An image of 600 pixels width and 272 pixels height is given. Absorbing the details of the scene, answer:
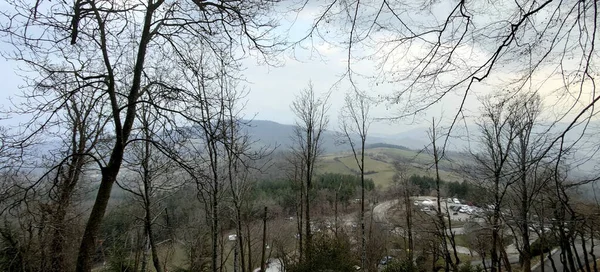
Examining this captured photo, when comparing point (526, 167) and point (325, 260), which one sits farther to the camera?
point (325, 260)

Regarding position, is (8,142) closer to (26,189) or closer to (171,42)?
(26,189)

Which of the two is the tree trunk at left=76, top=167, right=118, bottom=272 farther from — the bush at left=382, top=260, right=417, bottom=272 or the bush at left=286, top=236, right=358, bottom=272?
the bush at left=382, top=260, right=417, bottom=272

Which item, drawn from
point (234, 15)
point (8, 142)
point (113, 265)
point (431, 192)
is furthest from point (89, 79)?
point (431, 192)

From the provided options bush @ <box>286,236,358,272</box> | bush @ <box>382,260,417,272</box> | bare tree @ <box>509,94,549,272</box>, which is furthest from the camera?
bush @ <box>382,260,417,272</box>

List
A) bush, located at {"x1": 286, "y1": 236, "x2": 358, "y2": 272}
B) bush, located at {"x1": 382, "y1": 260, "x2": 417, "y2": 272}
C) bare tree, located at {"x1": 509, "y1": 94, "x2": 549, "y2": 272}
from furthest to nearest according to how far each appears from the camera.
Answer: bush, located at {"x1": 382, "y1": 260, "x2": 417, "y2": 272}, bush, located at {"x1": 286, "y1": 236, "x2": 358, "y2": 272}, bare tree, located at {"x1": 509, "y1": 94, "x2": 549, "y2": 272}

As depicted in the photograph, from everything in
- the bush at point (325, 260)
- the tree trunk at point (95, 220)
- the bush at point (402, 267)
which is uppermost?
the tree trunk at point (95, 220)

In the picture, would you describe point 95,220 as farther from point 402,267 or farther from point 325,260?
point 402,267

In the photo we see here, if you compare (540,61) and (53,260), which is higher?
(540,61)

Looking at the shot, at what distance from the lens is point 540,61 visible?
2.30 m

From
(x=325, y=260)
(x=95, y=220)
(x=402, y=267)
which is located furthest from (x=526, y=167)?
(x=402, y=267)

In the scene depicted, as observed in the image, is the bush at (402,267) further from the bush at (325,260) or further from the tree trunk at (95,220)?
the tree trunk at (95,220)

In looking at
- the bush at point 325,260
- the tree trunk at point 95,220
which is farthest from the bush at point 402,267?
the tree trunk at point 95,220

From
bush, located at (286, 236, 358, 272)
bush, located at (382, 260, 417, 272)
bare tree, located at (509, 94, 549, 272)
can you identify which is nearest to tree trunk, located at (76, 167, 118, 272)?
bare tree, located at (509, 94, 549, 272)

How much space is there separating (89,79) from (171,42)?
3.69ft
